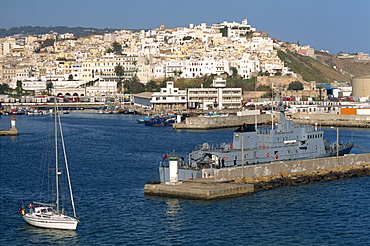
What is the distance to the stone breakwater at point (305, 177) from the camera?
96.6ft

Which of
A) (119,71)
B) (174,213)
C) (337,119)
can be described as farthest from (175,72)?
(174,213)

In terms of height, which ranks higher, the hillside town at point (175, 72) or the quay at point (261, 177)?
the hillside town at point (175, 72)

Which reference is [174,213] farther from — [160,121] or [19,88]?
[19,88]

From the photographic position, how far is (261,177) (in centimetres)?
3012

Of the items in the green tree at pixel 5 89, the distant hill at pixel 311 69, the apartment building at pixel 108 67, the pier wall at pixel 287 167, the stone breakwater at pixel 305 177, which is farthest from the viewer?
the distant hill at pixel 311 69

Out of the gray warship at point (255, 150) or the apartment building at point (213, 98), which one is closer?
the gray warship at point (255, 150)

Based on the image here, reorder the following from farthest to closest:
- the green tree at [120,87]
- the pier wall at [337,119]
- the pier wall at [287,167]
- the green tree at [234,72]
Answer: the green tree at [120,87] → the green tree at [234,72] → the pier wall at [337,119] → the pier wall at [287,167]

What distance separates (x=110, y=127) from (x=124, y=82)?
161 feet

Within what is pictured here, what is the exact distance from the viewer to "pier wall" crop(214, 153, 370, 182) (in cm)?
2897

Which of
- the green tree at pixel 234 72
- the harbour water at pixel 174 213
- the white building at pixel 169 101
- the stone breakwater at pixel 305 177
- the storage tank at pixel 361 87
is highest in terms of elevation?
the green tree at pixel 234 72

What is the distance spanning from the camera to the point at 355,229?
78.2 ft

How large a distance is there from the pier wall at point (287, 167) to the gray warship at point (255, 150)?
2.16 ft

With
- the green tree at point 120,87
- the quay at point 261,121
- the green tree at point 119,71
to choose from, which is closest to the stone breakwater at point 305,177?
the quay at point 261,121

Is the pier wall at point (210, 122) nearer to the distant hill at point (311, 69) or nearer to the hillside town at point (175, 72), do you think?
the hillside town at point (175, 72)
